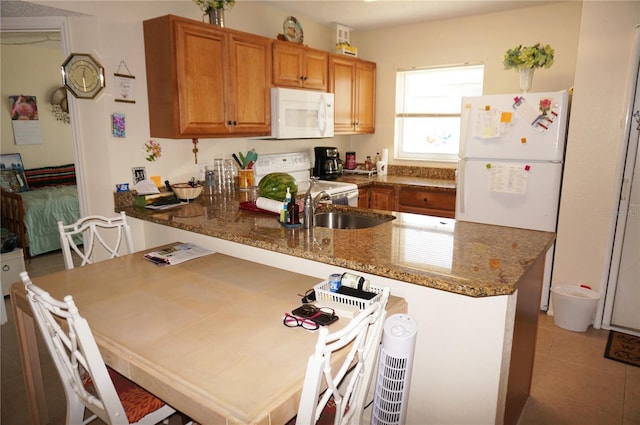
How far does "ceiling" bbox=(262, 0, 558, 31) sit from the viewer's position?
3.54 meters

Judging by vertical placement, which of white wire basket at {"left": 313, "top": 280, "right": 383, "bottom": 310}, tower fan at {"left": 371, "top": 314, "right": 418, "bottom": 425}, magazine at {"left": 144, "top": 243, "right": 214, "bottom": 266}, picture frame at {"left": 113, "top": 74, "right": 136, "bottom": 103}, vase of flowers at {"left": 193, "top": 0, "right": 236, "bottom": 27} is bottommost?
tower fan at {"left": 371, "top": 314, "right": 418, "bottom": 425}

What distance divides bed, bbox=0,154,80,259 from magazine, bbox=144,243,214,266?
9.29 ft

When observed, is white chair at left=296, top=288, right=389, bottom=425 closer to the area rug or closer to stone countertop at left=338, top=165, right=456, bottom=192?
the area rug

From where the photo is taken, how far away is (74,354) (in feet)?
4.33

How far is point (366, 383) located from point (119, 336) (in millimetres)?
820

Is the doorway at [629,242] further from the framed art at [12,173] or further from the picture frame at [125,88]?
the framed art at [12,173]

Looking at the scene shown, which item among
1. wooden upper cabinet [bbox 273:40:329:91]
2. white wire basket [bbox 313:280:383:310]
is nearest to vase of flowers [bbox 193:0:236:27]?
wooden upper cabinet [bbox 273:40:329:91]

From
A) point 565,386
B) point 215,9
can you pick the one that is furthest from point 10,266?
point 565,386

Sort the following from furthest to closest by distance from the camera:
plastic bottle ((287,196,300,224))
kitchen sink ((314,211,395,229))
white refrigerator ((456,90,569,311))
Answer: white refrigerator ((456,90,569,311))
kitchen sink ((314,211,395,229))
plastic bottle ((287,196,300,224))

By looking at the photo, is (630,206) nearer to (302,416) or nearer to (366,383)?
(366,383)

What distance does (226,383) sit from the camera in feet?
3.58

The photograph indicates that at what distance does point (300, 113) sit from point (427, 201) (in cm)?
145

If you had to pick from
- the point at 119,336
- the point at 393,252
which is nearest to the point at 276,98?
the point at 393,252

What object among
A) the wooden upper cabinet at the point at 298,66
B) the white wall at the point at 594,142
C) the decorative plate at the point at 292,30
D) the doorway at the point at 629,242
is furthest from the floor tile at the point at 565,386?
the decorative plate at the point at 292,30
